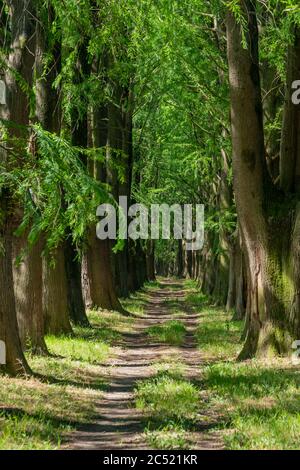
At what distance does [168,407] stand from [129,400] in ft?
3.99

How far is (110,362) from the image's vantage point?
51.4 feet

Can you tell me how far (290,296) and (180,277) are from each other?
7302 cm

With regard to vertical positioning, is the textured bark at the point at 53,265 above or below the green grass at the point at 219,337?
above

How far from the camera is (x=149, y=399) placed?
10.9m

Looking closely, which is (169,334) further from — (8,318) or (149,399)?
(149,399)

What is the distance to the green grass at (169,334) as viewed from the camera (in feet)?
62.6

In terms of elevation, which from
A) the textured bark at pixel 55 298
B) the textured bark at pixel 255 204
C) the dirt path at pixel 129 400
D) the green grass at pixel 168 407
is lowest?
the dirt path at pixel 129 400

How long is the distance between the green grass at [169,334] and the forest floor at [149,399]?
656 millimetres

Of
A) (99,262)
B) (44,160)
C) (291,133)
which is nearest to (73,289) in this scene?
(99,262)

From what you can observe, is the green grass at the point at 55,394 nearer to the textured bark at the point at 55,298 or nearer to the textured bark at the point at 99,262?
the textured bark at the point at 55,298

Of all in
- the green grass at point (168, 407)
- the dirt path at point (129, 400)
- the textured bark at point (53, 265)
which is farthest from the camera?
the textured bark at point (53, 265)

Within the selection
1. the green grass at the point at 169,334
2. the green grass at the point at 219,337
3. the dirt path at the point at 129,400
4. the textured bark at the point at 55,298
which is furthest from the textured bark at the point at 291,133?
the textured bark at the point at 55,298

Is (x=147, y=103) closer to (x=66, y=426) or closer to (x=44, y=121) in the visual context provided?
(x=44, y=121)
